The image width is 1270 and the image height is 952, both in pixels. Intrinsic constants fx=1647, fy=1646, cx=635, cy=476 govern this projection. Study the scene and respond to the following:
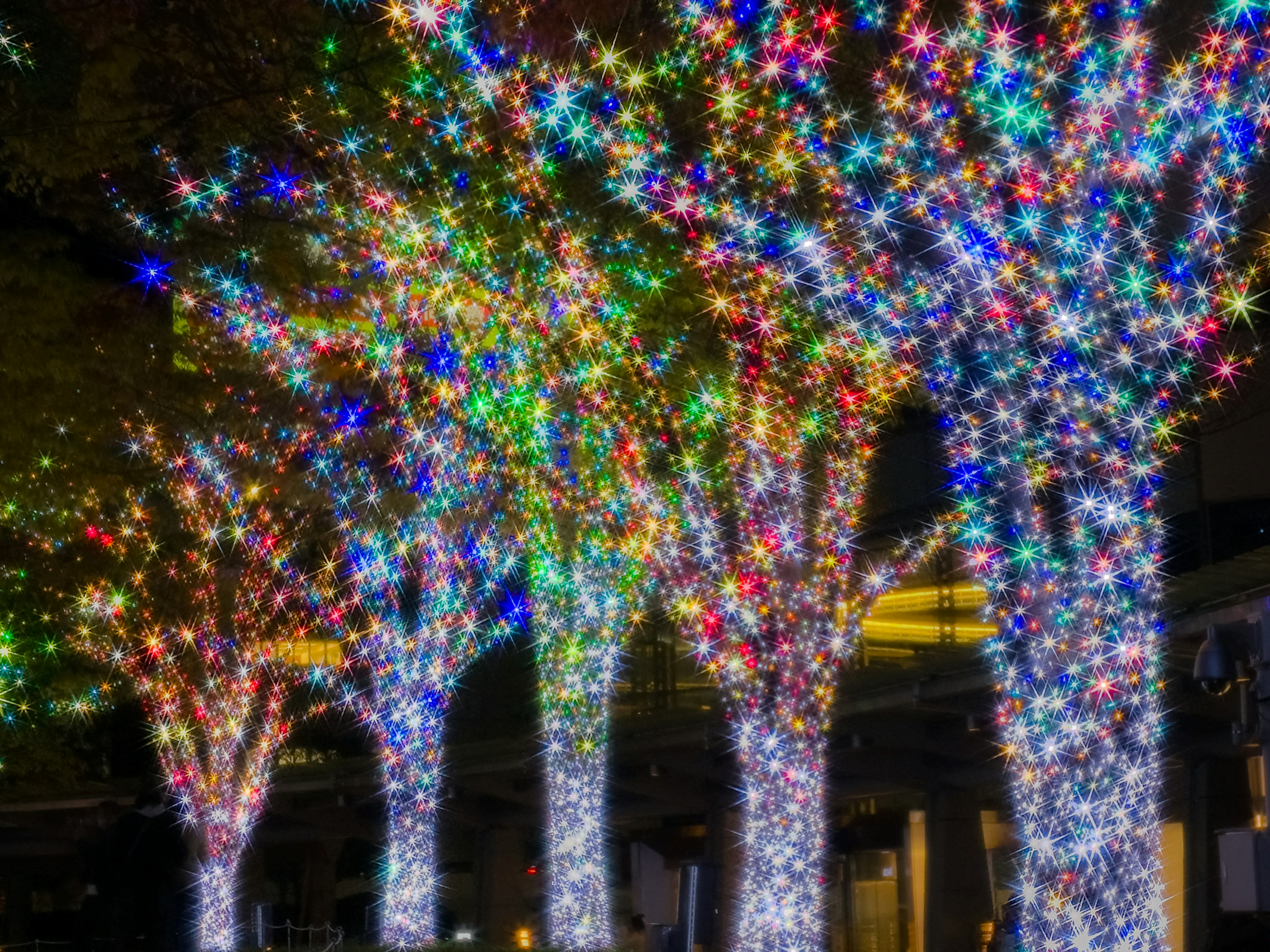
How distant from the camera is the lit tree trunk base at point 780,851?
62.4ft

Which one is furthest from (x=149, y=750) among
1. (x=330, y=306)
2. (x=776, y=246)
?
(x=776, y=246)

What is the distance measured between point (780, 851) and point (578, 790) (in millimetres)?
3119

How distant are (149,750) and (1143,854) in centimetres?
→ 1961

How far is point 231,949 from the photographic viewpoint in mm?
15531

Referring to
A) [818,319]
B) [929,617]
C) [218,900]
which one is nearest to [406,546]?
[218,900]

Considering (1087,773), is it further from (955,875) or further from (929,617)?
(929,617)

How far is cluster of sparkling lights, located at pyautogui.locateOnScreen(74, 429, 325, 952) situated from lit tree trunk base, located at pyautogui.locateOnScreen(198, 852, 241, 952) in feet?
0.08

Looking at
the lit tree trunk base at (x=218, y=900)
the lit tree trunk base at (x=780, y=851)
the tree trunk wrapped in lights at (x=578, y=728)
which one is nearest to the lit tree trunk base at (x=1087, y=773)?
the lit tree trunk base at (x=780, y=851)

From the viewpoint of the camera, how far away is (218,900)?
2467 centimetres

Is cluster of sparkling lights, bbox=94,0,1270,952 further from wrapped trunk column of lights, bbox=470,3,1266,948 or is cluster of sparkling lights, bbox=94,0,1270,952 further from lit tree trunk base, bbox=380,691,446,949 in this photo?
lit tree trunk base, bbox=380,691,446,949

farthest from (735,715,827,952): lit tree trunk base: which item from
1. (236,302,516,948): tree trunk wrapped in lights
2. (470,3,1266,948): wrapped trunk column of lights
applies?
(236,302,516,948): tree trunk wrapped in lights

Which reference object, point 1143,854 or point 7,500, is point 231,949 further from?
point 1143,854

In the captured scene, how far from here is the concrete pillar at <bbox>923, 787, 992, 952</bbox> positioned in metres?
17.1

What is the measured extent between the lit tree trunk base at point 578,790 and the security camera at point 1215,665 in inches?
527
